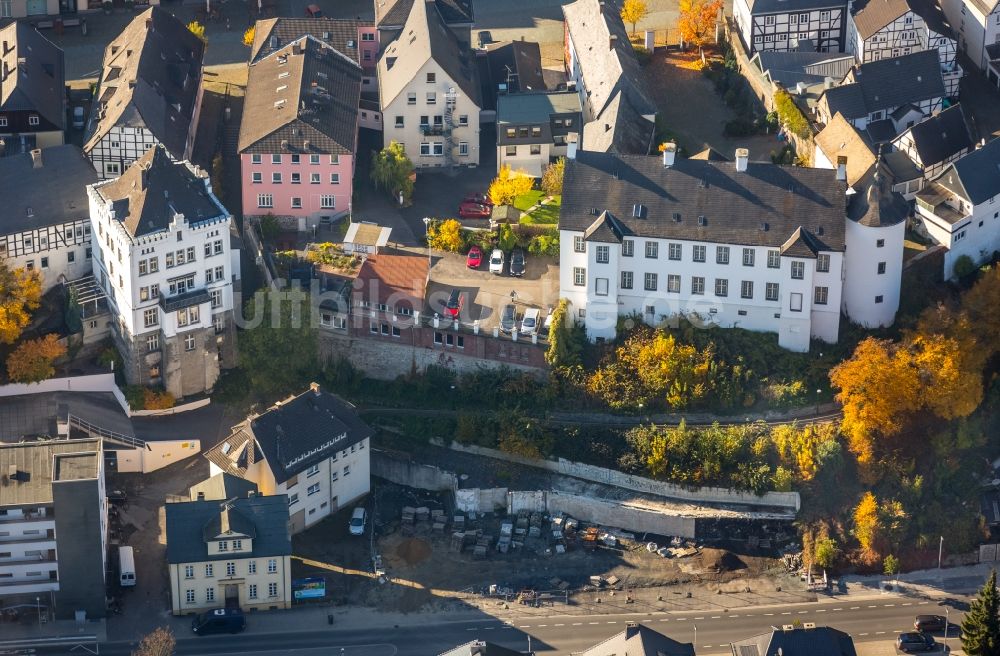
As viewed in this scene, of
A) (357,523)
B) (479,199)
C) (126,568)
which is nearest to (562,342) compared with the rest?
(479,199)

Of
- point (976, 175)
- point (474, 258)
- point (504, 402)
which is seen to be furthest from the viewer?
point (474, 258)

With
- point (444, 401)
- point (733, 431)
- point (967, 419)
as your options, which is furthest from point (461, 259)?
point (967, 419)

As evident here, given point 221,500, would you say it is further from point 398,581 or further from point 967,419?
point 967,419

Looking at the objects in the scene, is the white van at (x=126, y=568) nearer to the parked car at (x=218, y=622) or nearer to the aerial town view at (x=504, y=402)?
the aerial town view at (x=504, y=402)

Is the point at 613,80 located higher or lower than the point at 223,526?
higher

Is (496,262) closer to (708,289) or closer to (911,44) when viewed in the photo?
(708,289)

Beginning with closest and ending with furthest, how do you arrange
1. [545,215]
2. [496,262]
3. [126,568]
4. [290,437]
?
[126,568] → [290,437] → [496,262] → [545,215]

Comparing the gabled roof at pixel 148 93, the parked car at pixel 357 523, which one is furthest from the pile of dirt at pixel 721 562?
the gabled roof at pixel 148 93

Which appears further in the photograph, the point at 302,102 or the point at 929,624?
the point at 302,102
